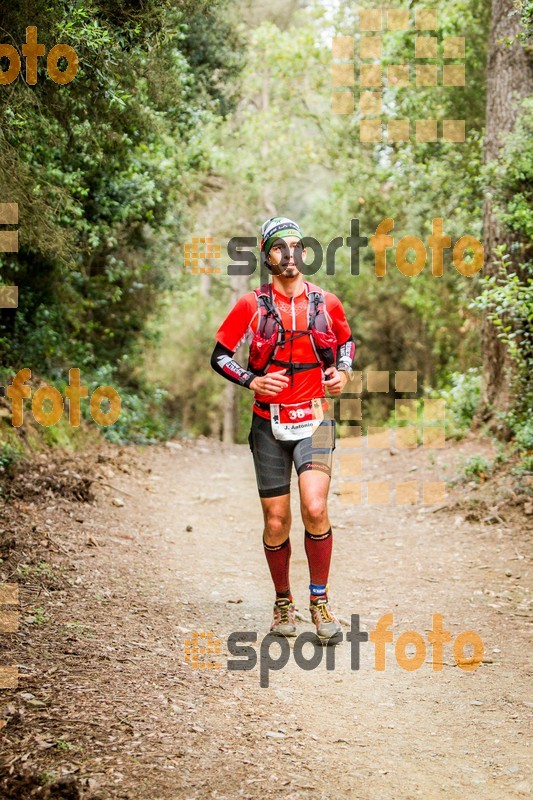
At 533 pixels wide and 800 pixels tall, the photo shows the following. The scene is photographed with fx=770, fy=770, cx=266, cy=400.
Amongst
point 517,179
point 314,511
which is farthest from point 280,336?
point 517,179

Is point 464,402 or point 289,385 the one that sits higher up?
point 289,385

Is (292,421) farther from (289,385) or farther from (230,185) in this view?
(230,185)

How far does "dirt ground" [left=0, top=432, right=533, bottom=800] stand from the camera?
3.18m

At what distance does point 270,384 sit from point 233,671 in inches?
67.2

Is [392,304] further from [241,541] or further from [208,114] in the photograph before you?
[241,541]

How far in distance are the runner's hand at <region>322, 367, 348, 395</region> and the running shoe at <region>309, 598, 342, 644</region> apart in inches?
53.0

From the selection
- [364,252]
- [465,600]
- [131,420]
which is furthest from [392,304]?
[465,600]

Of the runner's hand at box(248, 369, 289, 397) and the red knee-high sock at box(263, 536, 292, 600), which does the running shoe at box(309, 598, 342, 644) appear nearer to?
the red knee-high sock at box(263, 536, 292, 600)

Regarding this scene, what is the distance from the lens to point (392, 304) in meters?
25.5

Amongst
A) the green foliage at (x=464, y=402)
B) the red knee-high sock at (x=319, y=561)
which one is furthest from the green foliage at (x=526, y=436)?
the red knee-high sock at (x=319, y=561)

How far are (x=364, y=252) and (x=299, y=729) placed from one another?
64.5ft

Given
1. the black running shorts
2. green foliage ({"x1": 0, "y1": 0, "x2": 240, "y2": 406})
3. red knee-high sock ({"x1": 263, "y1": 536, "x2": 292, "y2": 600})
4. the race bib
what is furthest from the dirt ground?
green foliage ({"x1": 0, "y1": 0, "x2": 240, "y2": 406})

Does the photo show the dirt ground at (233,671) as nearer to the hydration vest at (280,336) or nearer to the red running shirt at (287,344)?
the red running shirt at (287,344)

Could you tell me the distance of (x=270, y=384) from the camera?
4.79m
